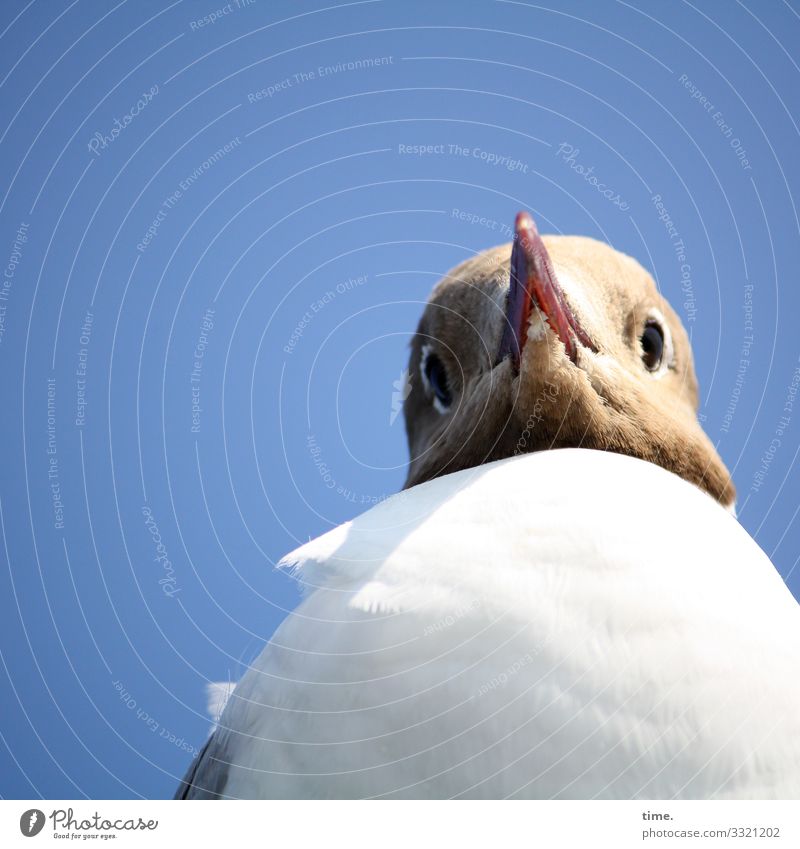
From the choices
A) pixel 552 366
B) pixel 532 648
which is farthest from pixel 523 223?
pixel 532 648

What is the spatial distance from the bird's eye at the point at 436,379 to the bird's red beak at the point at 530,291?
1126 mm

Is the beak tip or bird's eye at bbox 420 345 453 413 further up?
the beak tip

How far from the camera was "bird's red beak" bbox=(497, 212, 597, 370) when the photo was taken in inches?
142

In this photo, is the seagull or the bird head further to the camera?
the bird head

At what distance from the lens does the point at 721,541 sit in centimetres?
315

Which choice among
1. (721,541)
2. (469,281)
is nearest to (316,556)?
(721,541)

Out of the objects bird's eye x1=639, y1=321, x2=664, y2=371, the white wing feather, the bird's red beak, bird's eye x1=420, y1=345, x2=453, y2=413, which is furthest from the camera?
bird's eye x1=420, y1=345, x2=453, y2=413

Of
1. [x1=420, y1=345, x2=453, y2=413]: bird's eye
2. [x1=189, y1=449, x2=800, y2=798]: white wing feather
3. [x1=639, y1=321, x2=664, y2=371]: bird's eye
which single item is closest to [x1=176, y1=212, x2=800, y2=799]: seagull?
[x1=189, y1=449, x2=800, y2=798]: white wing feather

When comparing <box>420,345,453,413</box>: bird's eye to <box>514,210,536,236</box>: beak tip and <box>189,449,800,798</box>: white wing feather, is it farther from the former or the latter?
<box>189,449,800,798</box>: white wing feather

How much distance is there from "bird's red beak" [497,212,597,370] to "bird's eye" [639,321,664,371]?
101 cm

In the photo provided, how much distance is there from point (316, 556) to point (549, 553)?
0.79 metres

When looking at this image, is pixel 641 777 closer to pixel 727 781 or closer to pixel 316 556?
pixel 727 781

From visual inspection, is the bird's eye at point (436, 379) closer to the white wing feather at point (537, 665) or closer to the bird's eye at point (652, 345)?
the bird's eye at point (652, 345)
